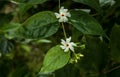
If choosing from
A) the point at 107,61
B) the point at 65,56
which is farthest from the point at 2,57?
the point at 65,56

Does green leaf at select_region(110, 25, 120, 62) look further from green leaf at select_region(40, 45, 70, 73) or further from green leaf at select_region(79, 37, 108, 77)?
green leaf at select_region(40, 45, 70, 73)

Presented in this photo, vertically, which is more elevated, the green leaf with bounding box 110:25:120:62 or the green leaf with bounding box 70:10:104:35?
the green leaf with bounding box 70:10:104:35

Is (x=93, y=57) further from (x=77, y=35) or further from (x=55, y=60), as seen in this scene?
(x=55, y=60)

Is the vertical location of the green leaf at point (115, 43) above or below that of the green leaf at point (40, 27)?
below

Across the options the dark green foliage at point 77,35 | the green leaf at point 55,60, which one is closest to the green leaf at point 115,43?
the dark green foliage at point 77,35

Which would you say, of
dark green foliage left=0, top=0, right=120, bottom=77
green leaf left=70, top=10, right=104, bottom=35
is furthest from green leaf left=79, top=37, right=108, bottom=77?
green leaf left=70, top=10, right=104, bottom=35

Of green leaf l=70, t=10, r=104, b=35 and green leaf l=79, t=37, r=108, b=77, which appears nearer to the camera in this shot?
green leaf l=70, t=10, r=104, b=35

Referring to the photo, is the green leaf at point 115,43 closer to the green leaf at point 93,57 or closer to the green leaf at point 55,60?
the green leaf at point 93,57
